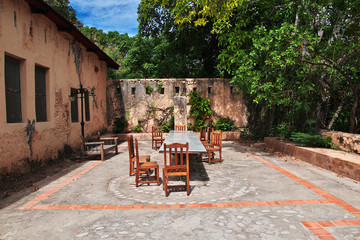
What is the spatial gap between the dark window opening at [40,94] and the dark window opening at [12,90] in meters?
0.68

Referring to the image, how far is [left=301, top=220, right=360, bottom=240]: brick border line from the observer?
96.3 inches

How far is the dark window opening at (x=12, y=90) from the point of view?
16.0ft

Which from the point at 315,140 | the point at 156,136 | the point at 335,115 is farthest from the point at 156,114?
the point at 335,115

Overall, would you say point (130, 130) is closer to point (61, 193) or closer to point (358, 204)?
point (61, 193)

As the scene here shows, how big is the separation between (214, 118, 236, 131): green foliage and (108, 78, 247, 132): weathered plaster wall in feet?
0.87

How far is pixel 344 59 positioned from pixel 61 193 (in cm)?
704

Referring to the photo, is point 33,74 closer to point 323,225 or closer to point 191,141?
point 191,141

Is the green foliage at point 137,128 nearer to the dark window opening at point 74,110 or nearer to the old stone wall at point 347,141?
the dark window opening at point 74,110

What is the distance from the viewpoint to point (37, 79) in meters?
5.99

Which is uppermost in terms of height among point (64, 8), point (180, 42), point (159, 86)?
point (64, 8)

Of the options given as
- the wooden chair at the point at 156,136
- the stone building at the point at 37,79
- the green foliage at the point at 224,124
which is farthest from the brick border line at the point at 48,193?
the green foliage at the point at 224,124

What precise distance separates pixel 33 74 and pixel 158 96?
20.1ft

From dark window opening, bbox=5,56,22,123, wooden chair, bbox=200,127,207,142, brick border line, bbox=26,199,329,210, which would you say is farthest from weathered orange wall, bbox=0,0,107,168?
wooden chair, bbox=200,127,207,142

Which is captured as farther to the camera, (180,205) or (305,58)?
(305,58)
